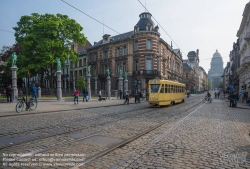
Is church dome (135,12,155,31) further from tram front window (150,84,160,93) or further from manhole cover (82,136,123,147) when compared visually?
manhole cover (82,136,123,147)

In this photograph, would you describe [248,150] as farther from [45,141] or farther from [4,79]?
[4,79]

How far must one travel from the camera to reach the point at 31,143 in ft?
16.7

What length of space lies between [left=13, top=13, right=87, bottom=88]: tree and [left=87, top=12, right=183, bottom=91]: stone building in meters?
13.3

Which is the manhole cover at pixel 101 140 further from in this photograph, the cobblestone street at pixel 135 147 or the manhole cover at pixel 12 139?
the manhole cover at pixel 12 139

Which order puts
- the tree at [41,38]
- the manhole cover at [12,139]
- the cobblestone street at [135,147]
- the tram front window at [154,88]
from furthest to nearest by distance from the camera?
the tree at [41,38]
the tram front window at [154,88]
the manhole cover at [12,139]
the cobblestone street at [135,147]

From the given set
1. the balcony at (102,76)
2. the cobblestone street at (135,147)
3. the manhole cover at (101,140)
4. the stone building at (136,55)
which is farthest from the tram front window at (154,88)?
the balcony at (102,76)

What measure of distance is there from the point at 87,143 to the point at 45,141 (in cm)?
121

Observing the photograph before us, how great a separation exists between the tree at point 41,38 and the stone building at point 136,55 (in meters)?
13.3

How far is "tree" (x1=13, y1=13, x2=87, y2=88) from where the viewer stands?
94.4ft

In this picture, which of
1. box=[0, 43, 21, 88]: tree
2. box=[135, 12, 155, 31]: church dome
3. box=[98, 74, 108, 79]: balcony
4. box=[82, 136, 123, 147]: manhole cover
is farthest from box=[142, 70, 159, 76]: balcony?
box=[82, 136, 123, 147]: manhole cover

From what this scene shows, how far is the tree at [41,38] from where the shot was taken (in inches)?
1133

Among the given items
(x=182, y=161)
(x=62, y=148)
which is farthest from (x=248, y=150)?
(x=62, y=148)

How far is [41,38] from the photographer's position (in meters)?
28.9

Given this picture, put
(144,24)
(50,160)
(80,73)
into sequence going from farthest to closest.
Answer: (80,73) → (144,24) → (50,160)
